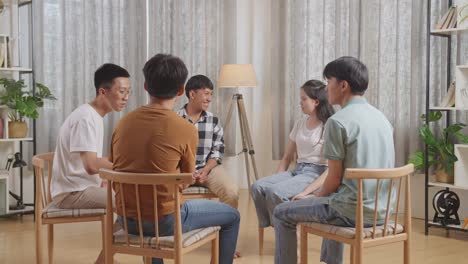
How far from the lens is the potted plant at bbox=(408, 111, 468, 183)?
4816mm

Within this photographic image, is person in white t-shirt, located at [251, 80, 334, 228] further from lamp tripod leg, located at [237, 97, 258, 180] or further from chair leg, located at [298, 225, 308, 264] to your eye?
lamp tripod leg, located at [237, 97, 258, 180]

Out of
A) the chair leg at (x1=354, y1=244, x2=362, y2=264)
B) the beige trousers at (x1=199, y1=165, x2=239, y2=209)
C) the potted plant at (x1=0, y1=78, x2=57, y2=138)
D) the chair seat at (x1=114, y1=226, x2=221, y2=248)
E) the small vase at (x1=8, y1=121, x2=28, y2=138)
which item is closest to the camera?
the chair seat at (x1=114, y1=226, x2=221, y2=248)

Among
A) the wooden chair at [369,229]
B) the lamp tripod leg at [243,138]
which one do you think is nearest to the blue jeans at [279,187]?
the wooden chair at [369,229]

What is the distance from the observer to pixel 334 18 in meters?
5.98

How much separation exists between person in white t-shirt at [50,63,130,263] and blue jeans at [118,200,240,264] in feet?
1.82

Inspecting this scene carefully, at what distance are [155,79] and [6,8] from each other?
3435 millimetres

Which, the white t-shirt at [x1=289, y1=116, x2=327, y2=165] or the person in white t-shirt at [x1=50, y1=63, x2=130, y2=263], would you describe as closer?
the person in white t-shirt at [x1=50, y1=63, x2=130, y2=263]

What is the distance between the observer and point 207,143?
14.7 feet

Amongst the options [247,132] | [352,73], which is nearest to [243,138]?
[247,132]

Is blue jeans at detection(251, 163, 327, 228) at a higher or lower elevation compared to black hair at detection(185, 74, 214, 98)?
lower

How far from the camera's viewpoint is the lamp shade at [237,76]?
6.24 metres

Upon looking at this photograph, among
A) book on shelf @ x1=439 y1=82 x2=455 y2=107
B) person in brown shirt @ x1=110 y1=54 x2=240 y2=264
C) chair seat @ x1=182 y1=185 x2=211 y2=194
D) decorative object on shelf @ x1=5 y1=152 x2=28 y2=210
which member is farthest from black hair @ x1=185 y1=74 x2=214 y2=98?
decorative object on shelf @ x1=5 y1=152 x2=28 y2=210

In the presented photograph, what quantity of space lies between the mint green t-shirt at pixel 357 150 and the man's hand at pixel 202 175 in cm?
148

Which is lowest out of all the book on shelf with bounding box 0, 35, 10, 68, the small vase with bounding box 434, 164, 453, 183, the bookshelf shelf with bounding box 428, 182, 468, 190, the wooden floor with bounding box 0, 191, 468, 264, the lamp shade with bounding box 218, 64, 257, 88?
the wooden floor with bounding box 0, 191, 468, 264
